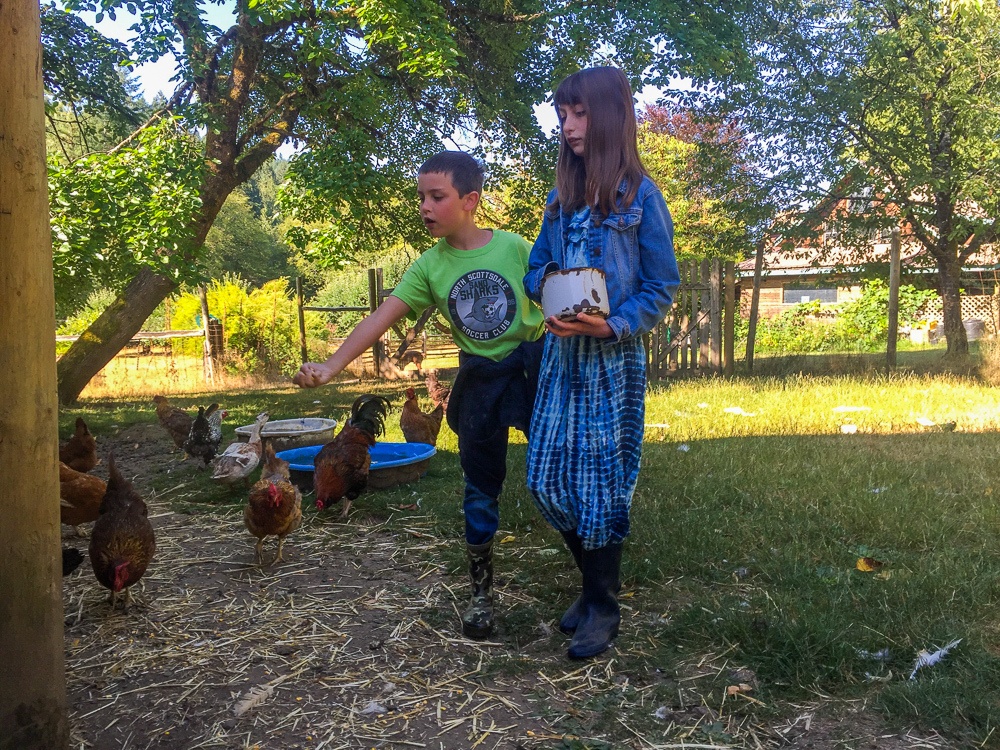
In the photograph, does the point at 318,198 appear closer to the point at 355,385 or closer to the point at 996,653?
the point at 355,385

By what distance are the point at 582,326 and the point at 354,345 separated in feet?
3.06

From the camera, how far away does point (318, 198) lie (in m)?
10.4

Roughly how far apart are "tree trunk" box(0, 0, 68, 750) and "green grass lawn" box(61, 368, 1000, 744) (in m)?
1.56

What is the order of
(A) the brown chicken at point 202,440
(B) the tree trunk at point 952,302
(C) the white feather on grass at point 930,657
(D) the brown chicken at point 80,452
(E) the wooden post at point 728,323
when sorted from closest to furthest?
(C) the white feather on grass at point 930,657 < (D) the brown chicken at point 80,452 < (A) the brown chicken at point 202,440 < (E) the wooden post at point 728,323 < (B) the tree trunk at point 952,302

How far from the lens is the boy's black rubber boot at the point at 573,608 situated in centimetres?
315

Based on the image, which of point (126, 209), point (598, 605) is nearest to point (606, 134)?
point (598, 605)

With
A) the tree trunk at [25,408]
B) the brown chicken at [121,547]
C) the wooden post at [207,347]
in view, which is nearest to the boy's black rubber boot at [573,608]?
the tree trunk at [25,408]

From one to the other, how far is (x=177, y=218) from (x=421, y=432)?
12.4 ft

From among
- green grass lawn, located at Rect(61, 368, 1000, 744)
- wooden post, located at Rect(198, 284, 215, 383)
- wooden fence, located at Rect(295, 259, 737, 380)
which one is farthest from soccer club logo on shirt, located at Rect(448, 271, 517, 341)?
wooden post, located at Rect(198, 284, 215, 383)

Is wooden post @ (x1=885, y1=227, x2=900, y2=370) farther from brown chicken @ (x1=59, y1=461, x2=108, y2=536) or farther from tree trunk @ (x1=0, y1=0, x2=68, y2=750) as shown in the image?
tree trunk @ (x1=0, y1=0, x2=68, y2=750)

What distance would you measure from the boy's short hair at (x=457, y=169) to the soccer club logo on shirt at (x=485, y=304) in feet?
1.14

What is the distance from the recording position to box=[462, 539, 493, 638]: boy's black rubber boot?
3.22 m

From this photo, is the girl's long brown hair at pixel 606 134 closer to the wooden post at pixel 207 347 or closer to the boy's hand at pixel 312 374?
the boy's hand at pixel 312 374

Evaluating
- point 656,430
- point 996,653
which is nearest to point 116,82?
A: point 656,430
